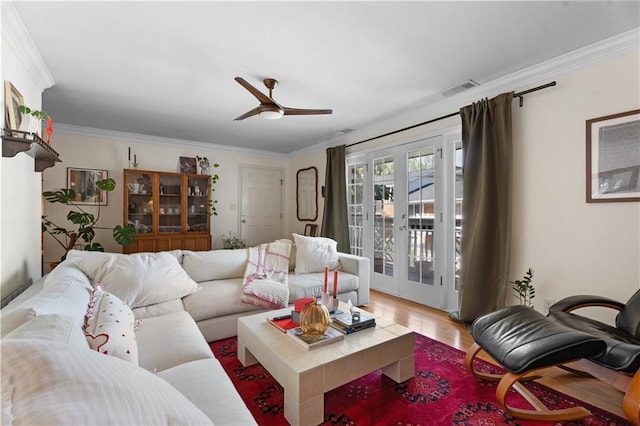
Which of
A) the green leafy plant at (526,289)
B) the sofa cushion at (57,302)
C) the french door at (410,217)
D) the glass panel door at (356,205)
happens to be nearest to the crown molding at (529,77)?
the french door at (410,217)

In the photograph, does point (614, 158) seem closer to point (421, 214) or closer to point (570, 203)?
point (570, 203)

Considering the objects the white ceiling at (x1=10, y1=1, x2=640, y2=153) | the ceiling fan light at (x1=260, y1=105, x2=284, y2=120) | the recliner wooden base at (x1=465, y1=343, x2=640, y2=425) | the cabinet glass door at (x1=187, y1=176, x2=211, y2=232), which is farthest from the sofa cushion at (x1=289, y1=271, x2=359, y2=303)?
the cabinet glass door at (x1=187, y1=176, x2=211, y2=232)

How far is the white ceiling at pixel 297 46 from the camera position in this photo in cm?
189

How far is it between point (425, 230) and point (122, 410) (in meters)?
3.51

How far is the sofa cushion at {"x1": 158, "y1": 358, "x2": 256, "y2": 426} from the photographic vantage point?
1.06m

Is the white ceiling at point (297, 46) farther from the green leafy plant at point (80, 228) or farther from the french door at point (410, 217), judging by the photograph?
the green leafy plant at point (80, 228)

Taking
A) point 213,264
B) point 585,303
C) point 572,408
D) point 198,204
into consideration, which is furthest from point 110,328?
point 198,204

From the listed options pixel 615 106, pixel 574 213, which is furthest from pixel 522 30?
pixel 574 213

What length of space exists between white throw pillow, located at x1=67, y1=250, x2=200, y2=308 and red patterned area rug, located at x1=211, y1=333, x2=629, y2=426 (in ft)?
2.43

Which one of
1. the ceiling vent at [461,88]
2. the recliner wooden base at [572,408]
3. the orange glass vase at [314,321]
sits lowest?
the recliner wooden base at [572,408]

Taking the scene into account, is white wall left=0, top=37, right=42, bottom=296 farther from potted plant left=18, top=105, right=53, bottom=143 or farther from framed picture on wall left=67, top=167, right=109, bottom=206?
framed picture on wall left=67, top=167, right=109, bottom=206

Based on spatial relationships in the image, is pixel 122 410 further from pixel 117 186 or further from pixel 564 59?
pixel 117 186

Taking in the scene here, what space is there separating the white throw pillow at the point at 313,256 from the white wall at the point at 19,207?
2304 millimetres

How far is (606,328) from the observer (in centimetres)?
192
